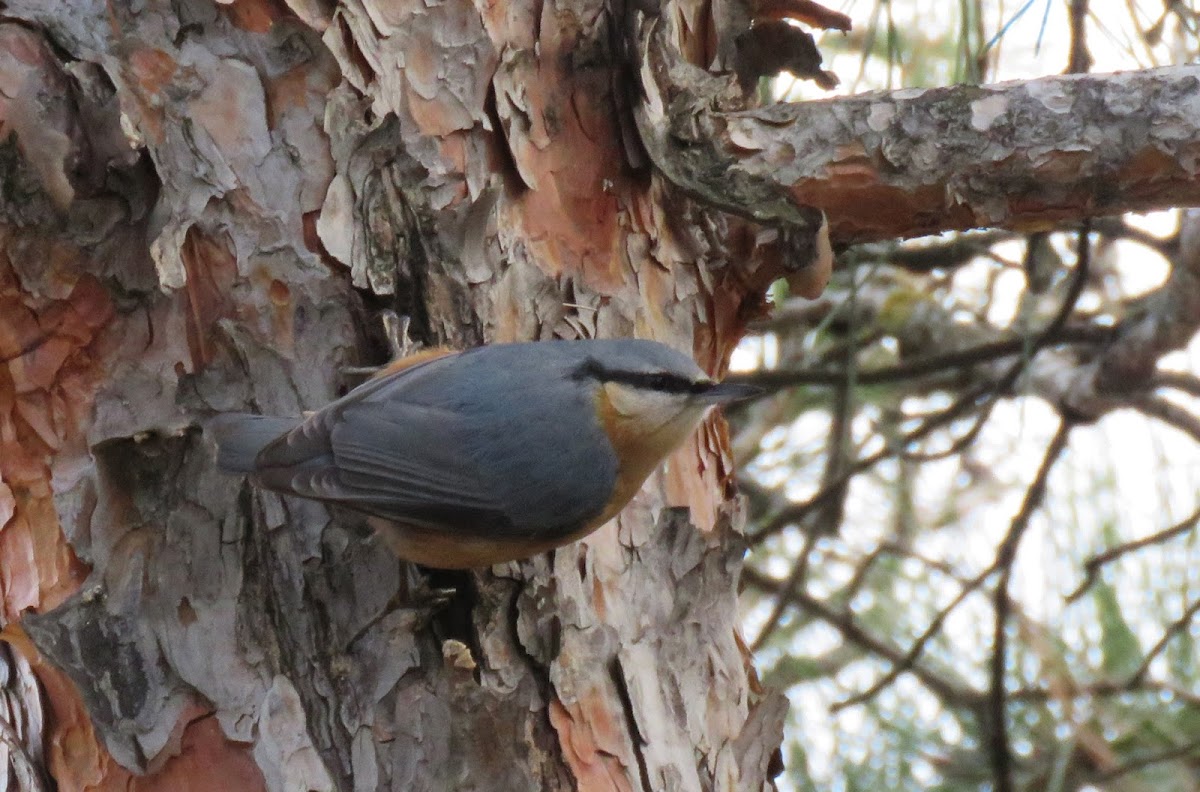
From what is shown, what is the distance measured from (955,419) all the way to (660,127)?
45.4 inches

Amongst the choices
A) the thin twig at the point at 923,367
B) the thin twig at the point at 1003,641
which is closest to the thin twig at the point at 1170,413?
the thin twig at the point at 923,367

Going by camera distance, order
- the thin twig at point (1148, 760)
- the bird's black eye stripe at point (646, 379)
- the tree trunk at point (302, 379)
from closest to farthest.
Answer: the tree trunk at point (302, 379) < the bird's black eye stripe at point (646, 379) < the thin twig at point (1148, 760)

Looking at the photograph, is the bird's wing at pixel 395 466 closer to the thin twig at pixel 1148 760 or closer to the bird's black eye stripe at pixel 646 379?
the bird's black eye stripe at pixel 646 379

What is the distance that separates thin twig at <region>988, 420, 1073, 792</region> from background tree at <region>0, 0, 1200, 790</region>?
65cm

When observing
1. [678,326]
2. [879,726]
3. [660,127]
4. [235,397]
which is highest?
[660,127]

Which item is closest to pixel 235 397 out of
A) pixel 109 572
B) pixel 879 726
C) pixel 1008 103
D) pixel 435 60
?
pixel 109 572

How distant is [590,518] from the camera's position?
61.2 inches

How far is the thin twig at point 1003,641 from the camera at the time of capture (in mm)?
2139

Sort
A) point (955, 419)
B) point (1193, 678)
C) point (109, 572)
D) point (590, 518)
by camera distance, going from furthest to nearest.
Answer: point (955, 419)
point (1193, 678)
point (590, 518)
point (109, 572)

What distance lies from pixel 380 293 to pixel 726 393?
0.43m

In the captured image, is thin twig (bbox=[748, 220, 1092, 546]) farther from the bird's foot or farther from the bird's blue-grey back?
the bird's foot

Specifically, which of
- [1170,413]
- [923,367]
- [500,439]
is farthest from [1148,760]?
[500,439]

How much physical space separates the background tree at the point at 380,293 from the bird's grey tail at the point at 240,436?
0.03 meters

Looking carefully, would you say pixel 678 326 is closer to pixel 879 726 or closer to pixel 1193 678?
pixel 879 726
